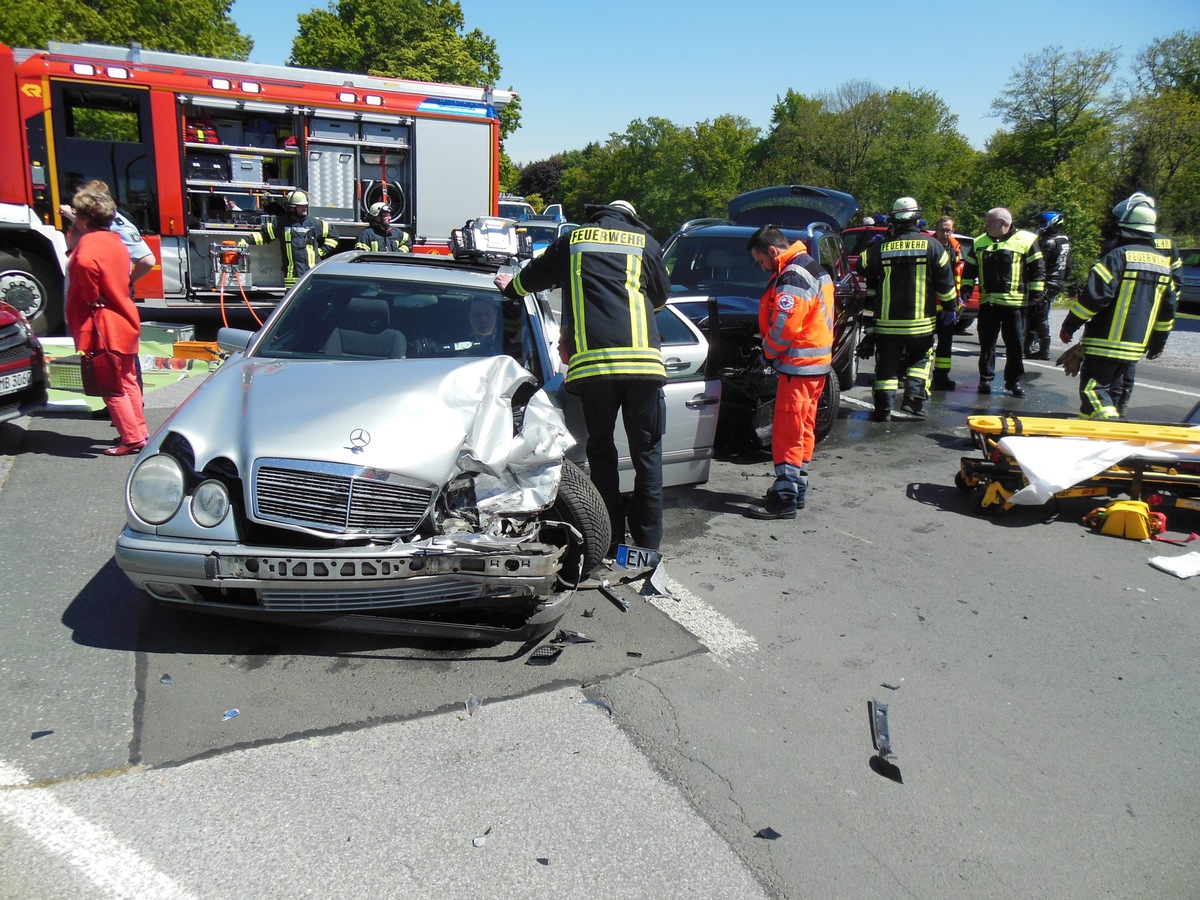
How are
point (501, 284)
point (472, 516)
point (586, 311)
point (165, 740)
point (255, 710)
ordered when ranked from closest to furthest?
point (165, 740)
point (255, 710)
point (472, 516)
point (586, 311)
point (501, 284)

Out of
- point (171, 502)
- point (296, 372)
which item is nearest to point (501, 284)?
point (296, 372)

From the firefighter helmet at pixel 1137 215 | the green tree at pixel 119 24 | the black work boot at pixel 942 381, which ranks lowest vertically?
the black work boot at pixel 942 381

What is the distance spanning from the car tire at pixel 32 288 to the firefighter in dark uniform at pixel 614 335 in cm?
727

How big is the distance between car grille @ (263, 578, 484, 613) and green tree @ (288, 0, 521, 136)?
36386 mm

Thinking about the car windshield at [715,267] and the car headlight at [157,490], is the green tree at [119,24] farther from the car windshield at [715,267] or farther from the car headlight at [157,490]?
the car headlight at [157,490]

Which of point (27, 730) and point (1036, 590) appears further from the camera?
point (1036, 590)

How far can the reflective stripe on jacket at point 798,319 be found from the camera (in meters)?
5.41

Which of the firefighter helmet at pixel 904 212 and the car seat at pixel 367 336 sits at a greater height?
the firefighter helmet at pixel 904 212

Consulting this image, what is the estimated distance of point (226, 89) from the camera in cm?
1020

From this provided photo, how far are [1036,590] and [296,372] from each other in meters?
4.01

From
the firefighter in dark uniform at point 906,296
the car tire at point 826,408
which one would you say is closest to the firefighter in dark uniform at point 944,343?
the firefighter in dark uniform at point 906,296

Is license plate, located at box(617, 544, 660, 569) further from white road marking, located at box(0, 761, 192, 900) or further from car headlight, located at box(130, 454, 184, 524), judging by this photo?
white road marking, located at box(0, 761, 192, 900)

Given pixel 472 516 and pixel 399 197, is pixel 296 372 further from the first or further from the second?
pixel 399 197

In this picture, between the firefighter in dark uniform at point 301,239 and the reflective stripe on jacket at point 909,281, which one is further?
the firefighter in dark uniform at point 301,239
